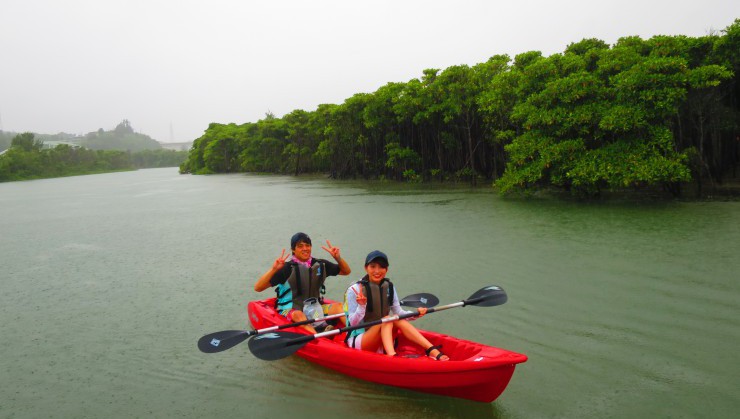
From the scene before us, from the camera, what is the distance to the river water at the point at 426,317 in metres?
4.54

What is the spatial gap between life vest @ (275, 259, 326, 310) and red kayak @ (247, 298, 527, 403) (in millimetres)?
660

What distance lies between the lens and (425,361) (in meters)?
4.14

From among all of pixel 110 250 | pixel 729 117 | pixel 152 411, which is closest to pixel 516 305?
pixel 152 411

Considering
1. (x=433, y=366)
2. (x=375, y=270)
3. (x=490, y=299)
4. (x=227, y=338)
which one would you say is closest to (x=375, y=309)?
(x=375, y=270)

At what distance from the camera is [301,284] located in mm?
5578

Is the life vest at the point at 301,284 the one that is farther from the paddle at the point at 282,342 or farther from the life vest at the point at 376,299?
the life vest at the point at 376,299

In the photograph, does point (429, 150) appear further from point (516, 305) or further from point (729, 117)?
point (516, 305)

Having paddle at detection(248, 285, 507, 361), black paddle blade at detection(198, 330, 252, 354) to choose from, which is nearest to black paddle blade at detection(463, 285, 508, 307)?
paddle at detection(248, 285, 507, 361)

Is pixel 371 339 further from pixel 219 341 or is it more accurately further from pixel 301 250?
pixel 219 341

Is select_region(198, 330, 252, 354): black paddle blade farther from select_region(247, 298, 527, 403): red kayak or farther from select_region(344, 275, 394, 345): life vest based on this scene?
select_region(344, 275, 394, 345): life vest

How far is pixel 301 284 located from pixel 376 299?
1.14 meters

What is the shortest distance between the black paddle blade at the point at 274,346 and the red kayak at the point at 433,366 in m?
0.27

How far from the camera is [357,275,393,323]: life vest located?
4.79m

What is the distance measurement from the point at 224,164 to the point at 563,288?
217 ft
